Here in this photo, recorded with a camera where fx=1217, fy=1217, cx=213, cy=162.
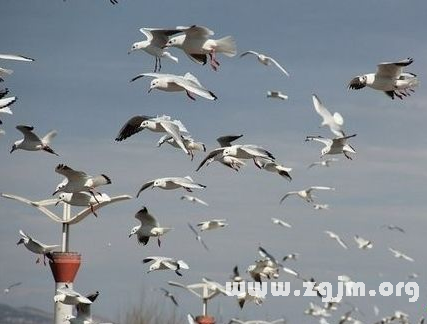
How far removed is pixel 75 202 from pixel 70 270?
14764mm

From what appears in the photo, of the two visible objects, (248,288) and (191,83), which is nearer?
(191,83)

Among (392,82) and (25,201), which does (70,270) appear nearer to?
(25,201)

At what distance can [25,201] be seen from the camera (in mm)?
41375

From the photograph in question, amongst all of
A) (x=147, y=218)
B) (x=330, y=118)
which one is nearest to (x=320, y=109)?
(x=330, y=118)

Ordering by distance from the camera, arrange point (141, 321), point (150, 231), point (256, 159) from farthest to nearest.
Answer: point (141, 321) < point (150, 231) < point (256, 159)

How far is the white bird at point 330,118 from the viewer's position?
2527 centimetres

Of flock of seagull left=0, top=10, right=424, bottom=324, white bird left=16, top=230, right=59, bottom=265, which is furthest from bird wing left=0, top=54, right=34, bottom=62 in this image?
white bird left=16, top=230, right=59, bottom=265

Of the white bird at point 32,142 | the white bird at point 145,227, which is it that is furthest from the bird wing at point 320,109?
the white bird at point 32,142

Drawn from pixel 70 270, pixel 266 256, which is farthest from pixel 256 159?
pixel 70 270

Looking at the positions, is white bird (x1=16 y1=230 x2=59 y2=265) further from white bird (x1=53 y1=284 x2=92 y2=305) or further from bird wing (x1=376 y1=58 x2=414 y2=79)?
bird wing (x1=376 y1=58 x2=414 y2=79)

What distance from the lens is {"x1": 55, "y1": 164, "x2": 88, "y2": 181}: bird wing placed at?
25.9 m

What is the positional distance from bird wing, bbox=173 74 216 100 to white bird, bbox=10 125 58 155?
575cm

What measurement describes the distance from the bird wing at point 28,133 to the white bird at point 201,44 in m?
5.29

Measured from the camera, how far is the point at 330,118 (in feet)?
83.6
